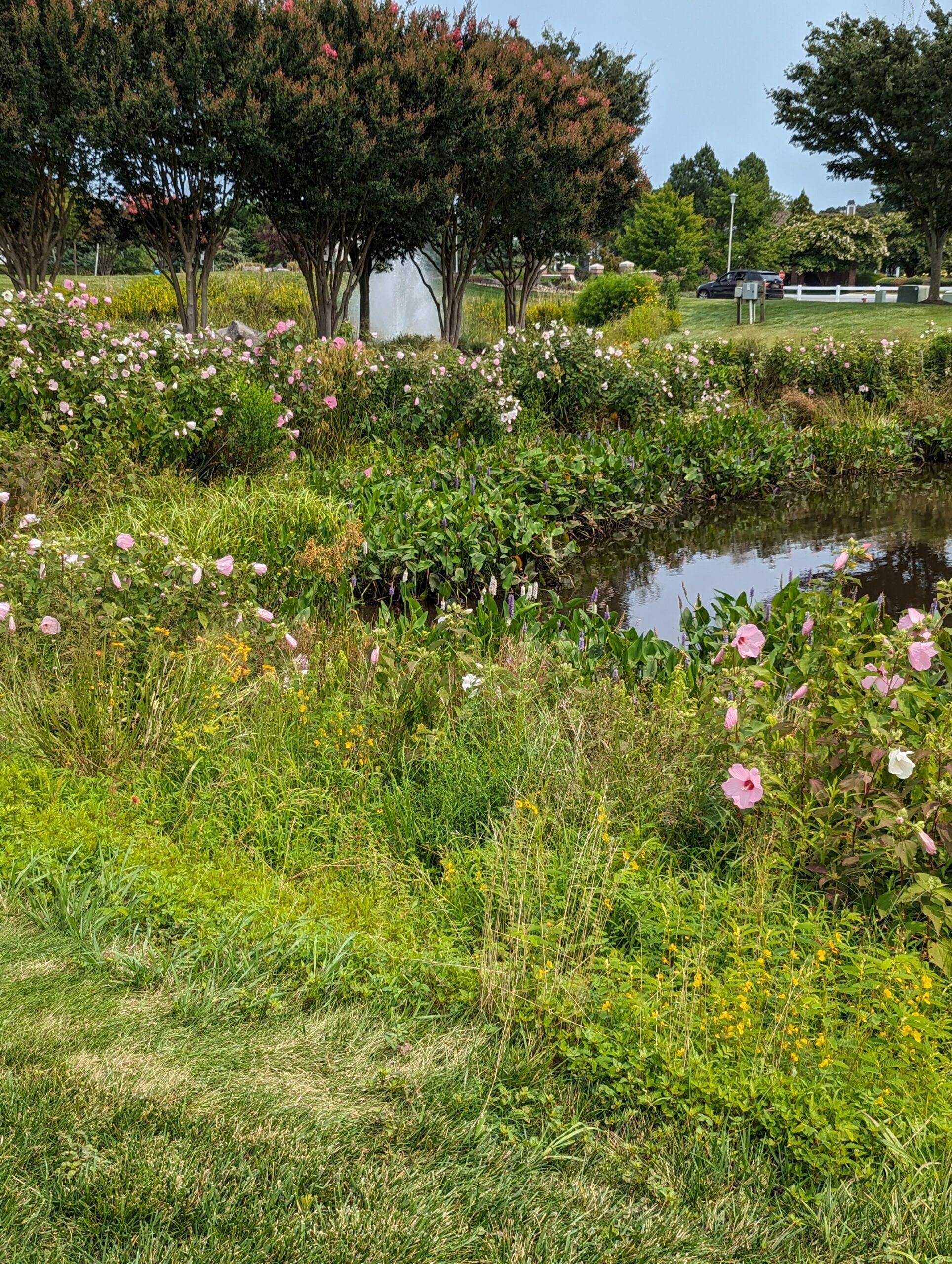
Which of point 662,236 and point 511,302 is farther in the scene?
point 662,236

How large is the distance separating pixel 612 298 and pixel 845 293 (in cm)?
1881

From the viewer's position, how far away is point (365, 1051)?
2.24 meters

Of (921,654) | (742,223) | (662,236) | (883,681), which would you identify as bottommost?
(883,681)

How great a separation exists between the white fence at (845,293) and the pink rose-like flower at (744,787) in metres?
35.1

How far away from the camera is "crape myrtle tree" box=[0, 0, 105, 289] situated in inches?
472

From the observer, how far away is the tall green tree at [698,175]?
87.9 metres

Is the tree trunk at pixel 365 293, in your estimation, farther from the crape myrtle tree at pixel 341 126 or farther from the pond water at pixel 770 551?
the pond water at pixel 770 551

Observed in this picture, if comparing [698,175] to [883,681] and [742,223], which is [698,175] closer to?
[742,223]

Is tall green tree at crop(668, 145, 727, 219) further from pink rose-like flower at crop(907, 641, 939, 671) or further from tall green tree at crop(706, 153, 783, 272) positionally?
pink rose-like flower at crop(907, 641, 939, 671)

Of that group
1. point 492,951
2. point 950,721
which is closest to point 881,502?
point 950,721

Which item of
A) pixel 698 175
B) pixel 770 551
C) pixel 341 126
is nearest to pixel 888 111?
pixel 341 126

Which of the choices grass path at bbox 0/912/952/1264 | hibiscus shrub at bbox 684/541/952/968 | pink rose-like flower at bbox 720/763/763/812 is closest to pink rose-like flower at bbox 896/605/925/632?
hibiscus shrub at bbox 684/541/952/968

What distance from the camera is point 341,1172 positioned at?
190 centimetres

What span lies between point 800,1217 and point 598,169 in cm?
1800
